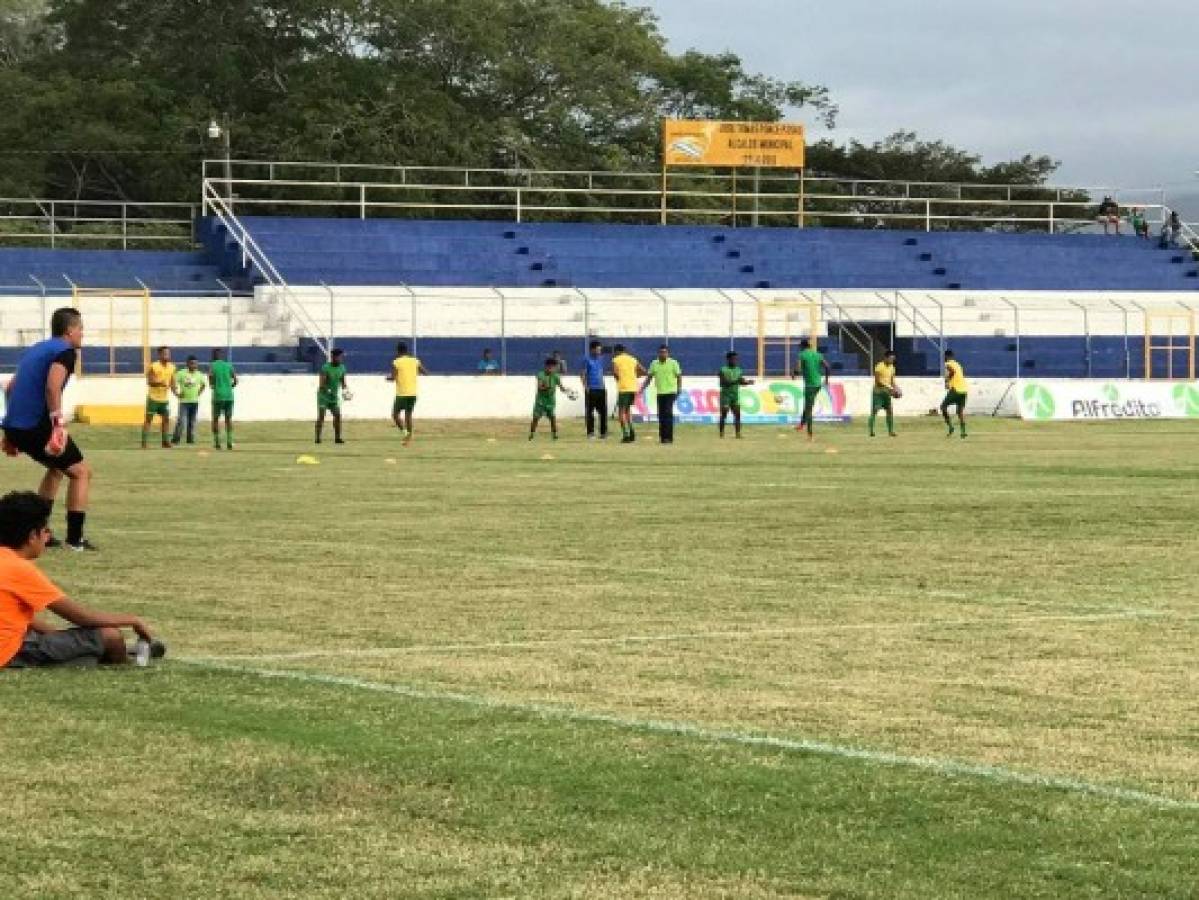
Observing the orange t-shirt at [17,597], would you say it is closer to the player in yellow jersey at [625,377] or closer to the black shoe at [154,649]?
the black shoe at [154,649]

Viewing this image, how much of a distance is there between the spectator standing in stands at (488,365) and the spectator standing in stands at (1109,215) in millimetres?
26203

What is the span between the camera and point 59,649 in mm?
11141

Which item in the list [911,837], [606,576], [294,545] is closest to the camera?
[911,837]

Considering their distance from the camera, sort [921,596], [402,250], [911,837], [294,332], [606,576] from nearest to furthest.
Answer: [911,837] → [921,596] → [606,576] → [294,332] → [402,250]

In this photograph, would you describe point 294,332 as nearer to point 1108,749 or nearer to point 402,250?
point 402,250

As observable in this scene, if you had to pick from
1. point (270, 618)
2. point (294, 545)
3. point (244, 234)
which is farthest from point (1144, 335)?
point (270, 618)

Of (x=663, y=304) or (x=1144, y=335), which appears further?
(x=1144, y=335)

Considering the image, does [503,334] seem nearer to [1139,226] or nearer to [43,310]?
[43,310]

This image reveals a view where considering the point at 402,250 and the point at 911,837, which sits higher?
the point at 402,250

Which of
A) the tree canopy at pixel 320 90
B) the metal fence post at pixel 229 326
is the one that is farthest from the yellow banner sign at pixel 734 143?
the metal fence post at pixel 229 326

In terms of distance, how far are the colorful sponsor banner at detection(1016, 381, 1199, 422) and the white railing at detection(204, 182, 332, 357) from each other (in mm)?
16296

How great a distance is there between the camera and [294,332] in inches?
2307

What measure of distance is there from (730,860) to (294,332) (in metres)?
52.3

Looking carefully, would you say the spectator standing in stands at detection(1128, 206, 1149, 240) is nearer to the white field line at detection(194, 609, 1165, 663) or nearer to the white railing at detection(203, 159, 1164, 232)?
the white railing at detection(203, 159, 1164, 232)
